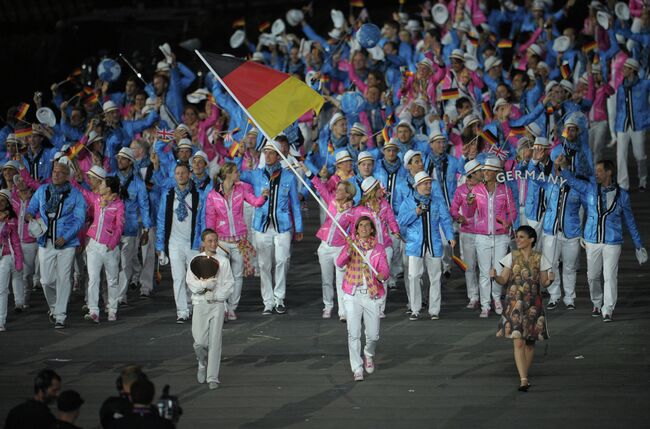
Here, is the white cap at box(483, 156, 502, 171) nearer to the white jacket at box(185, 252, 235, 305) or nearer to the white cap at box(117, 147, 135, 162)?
the white jacket at box(185, 252, 235, 305)

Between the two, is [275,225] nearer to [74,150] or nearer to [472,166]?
[472,166]

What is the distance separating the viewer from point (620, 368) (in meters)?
15.1

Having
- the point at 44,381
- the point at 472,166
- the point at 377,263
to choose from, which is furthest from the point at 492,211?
the point at 44,381

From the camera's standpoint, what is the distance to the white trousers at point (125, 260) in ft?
60.4

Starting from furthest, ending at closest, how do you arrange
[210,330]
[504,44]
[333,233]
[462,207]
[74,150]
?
[504,44] → [74,150] → [462,207] → [333,233] → [210,330]

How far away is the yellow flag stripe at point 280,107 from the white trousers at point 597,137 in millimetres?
10019

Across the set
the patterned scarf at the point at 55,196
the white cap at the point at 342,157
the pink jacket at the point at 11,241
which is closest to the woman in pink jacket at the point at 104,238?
the patterned scarf at the point at 55,196

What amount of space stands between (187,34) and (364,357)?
15736 millimetres

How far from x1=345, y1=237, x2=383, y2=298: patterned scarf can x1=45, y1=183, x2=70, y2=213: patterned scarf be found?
4.56 meters

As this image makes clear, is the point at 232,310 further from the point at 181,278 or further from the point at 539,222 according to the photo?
the point at 539,222

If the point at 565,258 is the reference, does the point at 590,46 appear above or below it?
above

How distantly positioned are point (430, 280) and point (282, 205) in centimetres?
218

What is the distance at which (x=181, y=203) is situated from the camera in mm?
17703

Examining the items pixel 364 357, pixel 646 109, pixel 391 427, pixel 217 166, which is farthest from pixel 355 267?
pixel 646 109
